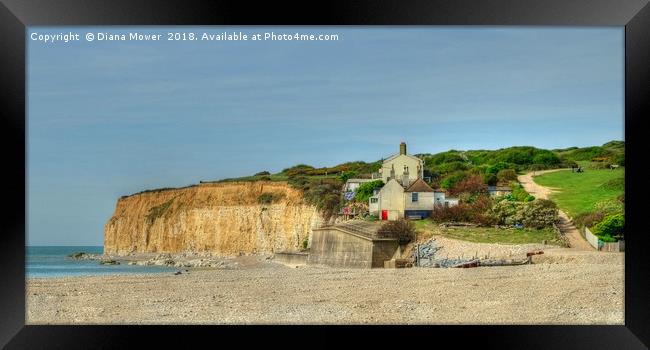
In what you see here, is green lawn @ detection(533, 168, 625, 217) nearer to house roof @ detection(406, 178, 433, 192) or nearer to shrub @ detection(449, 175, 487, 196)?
shrub @ detection(449, 175, 487, 196)

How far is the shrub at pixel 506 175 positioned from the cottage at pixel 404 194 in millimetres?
1812

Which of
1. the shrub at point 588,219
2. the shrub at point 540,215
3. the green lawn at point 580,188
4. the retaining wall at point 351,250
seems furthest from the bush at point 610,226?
the retaining wall at point 351,250

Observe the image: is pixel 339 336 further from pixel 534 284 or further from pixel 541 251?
pixel 541 251

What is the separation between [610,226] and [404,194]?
5.26m

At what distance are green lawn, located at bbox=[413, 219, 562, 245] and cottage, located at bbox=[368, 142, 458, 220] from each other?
2.14 ft

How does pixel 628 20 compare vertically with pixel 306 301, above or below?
above

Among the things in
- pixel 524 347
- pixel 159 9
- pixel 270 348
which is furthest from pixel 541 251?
pixel 159 9

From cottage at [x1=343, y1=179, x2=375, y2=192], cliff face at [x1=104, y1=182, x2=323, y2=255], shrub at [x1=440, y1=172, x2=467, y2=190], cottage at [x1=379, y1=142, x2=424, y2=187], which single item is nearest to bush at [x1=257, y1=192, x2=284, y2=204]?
cliff face at [x1=104, y1=182, x2=323, y2=255]

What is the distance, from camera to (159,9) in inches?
297

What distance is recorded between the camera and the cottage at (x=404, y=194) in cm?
1917

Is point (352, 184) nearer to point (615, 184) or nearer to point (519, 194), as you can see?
point (519, 194)

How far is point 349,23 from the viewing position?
7539 mm

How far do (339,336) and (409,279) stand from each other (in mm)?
6778

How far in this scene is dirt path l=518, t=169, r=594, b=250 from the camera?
16.8 metres
